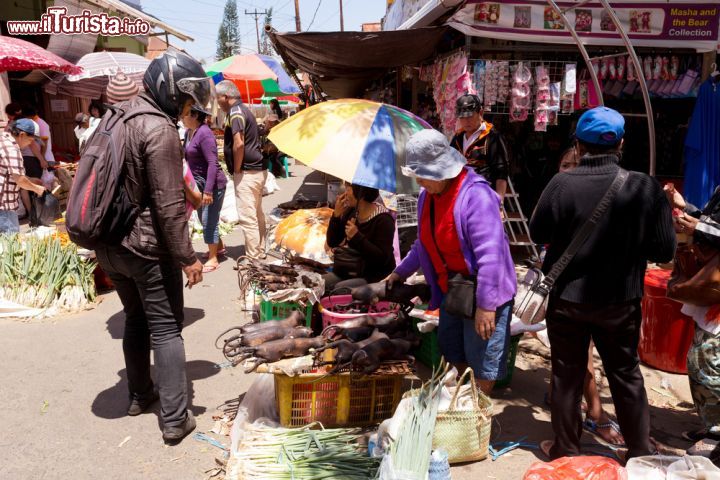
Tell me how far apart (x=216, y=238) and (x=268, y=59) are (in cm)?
1370

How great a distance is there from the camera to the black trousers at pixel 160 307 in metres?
3.35

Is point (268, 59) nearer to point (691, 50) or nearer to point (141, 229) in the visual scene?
point (691, 50)

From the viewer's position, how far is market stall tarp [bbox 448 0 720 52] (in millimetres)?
6355

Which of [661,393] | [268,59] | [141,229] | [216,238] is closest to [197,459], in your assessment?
[141,229]

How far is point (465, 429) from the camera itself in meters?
3.16

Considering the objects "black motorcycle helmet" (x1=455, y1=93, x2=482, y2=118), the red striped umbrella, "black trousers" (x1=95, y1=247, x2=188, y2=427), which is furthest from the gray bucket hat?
the red striped umbrella

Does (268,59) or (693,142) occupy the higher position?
(268,59)

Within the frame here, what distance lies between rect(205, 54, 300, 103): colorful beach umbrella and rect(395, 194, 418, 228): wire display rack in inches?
418

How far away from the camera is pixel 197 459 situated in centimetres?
335

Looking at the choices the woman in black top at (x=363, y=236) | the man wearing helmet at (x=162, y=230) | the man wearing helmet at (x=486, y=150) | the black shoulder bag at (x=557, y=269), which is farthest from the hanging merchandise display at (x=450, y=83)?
the black shoulder bag at (x=557, y=269)

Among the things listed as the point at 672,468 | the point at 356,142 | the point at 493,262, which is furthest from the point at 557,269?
the point at 356,142

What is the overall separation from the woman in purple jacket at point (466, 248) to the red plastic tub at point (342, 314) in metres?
0.65

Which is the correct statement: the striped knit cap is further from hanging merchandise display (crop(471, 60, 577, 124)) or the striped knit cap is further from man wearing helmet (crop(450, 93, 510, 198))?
hanging merchandise display (crop(471, 60, 577, 124))

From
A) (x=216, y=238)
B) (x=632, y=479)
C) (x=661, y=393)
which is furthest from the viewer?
(x=216, y=238)
